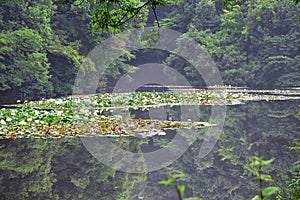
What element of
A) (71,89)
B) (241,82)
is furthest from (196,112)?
(241,82)

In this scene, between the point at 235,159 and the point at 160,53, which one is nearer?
the point at 235,159

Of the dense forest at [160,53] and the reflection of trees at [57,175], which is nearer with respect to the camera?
the reflection of trees at [57,175]

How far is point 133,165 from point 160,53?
101ft

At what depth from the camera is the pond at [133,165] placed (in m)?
4.07

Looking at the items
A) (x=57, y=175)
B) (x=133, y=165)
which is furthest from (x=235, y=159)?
(x=57, y=175)

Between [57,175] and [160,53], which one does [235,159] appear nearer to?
[57,175]

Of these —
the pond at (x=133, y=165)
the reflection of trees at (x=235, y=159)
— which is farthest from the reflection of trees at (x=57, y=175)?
the reflection of trees at (x=235, y=159)

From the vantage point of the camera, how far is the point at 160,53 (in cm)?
3591

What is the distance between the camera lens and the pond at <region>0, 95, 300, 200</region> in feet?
13.3

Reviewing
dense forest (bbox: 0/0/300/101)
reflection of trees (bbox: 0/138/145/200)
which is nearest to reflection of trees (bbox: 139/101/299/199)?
reflection of trees (bbox: 0/138/145/200)

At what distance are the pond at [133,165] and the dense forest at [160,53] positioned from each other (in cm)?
715

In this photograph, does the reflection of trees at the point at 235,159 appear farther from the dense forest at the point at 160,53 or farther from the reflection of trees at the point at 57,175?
the dense forest at the point at 160,53

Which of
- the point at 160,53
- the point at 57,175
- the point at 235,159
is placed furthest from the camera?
the point at 160,53

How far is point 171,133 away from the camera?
24.7 ft
